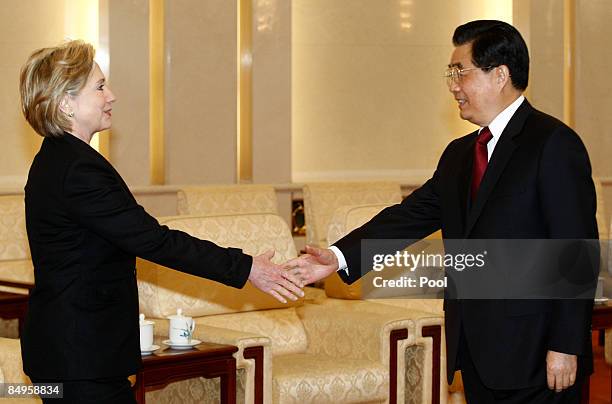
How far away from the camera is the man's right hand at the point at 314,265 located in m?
3.83

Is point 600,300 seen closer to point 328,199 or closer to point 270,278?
point 270,278

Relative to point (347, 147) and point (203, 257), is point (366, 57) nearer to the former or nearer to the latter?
point (347, 147)

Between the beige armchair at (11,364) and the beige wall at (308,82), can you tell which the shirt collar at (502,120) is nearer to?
the beige armchair at (11,364)

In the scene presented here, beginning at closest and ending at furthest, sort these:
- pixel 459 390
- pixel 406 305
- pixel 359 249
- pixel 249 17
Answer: pixel 359 249 < pixel 459 390 < pixel 406 305 < pixel 249 17

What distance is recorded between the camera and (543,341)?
118 inches

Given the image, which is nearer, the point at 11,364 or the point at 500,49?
the point at 500,49

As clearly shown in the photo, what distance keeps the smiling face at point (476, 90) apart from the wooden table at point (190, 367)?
4.90ft

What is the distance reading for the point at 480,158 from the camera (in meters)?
3.15

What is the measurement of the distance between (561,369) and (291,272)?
1289 millimetres

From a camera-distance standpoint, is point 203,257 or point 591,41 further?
point 591,41

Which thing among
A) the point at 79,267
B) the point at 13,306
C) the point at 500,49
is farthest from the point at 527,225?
the point at 13,306

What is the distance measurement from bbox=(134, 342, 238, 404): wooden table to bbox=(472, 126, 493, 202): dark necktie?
1445mm

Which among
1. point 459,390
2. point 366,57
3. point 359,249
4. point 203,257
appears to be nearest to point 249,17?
point 366,57

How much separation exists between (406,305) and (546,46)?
4.15m
